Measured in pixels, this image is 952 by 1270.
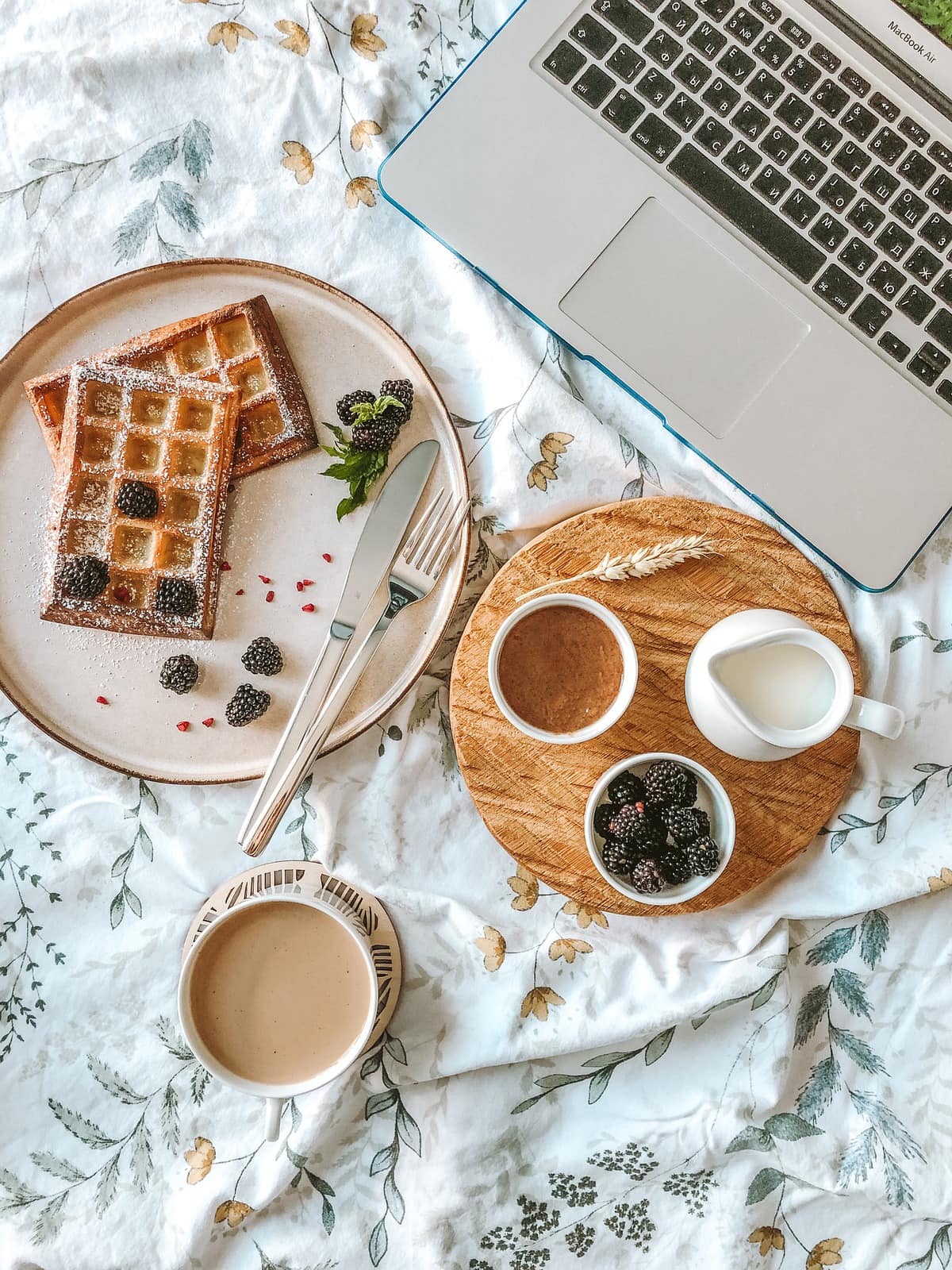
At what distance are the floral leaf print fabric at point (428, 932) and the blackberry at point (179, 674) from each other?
0.58 feet

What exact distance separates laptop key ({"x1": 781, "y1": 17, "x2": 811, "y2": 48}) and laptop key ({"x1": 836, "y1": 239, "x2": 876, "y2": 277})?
0.84 ft

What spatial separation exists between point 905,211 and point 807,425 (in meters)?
0.29

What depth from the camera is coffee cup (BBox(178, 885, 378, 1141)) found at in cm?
136

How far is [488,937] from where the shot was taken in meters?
1.48

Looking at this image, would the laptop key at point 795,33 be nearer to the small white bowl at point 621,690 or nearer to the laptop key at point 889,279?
the laptop key at point 889,279

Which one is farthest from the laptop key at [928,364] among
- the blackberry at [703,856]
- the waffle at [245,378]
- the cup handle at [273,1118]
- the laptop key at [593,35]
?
the cup handle at [273,1118]

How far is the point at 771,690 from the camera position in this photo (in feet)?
4.39

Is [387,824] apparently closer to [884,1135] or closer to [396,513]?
[396,513]

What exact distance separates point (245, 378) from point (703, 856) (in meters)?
0.90

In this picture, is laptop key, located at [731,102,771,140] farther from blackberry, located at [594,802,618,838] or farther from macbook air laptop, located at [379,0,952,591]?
blackberry, located at [594,802,618,838]

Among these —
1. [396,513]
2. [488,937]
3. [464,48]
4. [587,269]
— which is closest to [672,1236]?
[488,937]

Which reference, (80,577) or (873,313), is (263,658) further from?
(873,313)

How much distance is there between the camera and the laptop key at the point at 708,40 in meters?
1.27

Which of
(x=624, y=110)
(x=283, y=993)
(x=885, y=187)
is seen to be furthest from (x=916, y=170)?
(x=283, y=993)
